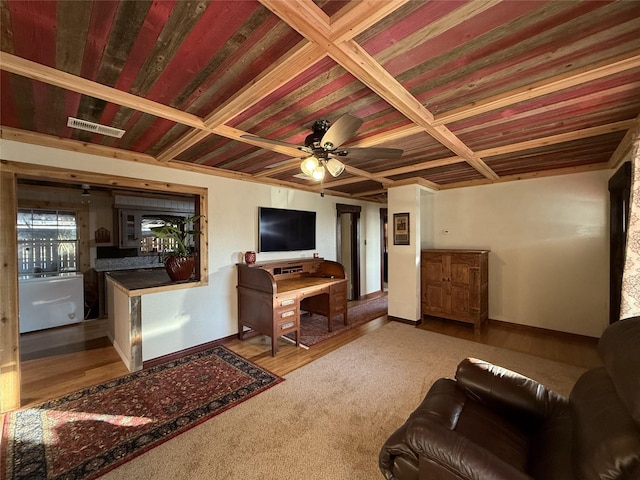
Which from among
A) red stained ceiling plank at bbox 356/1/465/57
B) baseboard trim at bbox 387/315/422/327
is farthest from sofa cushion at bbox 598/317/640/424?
baseboard trim at bbox 387/315/422/327

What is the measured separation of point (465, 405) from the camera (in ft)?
4.85

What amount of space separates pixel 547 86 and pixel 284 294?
294cm

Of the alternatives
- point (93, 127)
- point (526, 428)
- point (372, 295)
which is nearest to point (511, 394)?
point (526, 428)

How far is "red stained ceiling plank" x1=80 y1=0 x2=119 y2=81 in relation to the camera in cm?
109

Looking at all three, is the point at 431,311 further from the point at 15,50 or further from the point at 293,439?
the point at 15,50

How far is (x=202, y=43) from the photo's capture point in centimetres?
128

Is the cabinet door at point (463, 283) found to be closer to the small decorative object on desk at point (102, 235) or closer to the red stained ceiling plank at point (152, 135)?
the red stained ceiling plank at point (152, 135)

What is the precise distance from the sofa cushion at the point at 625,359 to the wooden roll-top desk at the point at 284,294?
8.80ft

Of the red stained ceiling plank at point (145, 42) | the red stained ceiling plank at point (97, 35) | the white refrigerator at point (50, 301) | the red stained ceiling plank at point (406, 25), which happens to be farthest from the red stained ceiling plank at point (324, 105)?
the white refrigerator at point (50, 301)

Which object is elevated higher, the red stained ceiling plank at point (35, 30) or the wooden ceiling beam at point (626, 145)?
the red stained ceiling plank at point (35, 30)

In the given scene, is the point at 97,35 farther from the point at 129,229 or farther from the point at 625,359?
the point at 129,229

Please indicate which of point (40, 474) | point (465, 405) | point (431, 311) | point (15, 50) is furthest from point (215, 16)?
point (431, 311)

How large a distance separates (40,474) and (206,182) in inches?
113

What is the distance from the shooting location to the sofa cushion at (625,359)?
90 cm
